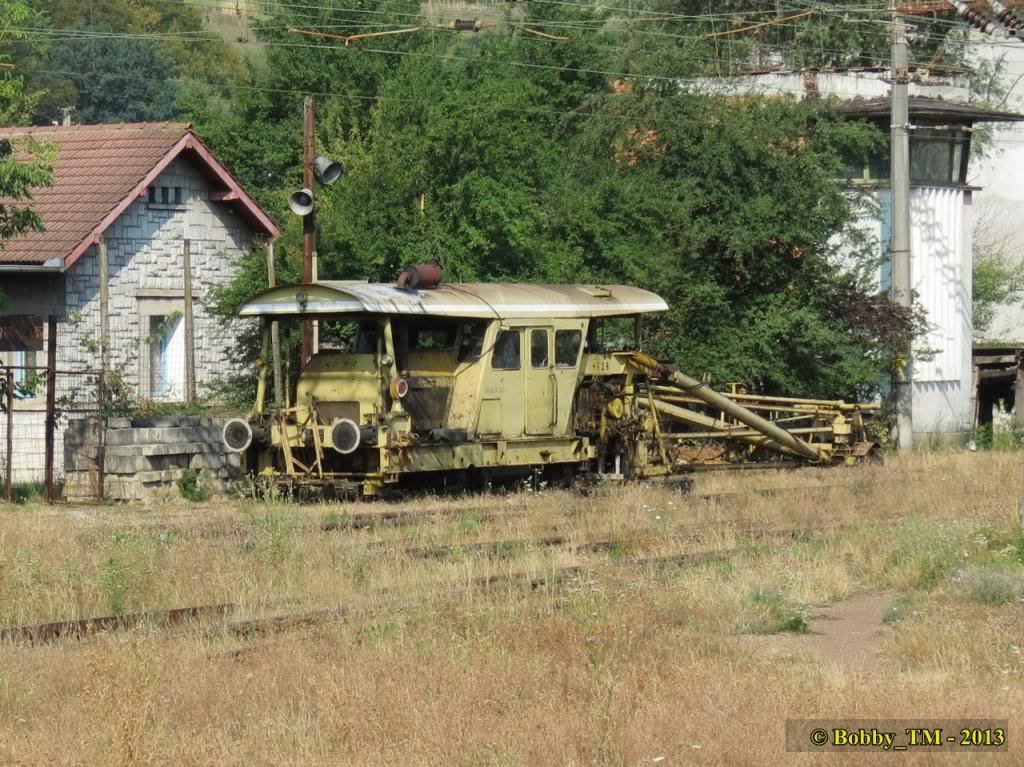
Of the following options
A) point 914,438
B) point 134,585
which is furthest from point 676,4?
point 134,585

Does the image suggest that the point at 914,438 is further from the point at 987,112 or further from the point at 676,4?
the point at 676,4

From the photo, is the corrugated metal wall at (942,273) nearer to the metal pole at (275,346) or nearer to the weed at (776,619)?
the metal pole at (275,346)

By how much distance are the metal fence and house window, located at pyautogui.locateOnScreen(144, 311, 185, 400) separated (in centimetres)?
145

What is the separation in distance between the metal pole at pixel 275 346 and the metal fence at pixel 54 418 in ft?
7.64

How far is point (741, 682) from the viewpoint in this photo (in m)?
8.86

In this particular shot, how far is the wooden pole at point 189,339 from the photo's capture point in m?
26.2

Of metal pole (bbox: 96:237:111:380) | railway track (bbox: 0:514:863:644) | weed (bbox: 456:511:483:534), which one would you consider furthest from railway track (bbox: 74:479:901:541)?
metal pole (bbox: 96:237:111:380)

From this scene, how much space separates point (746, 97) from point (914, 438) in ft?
26.7

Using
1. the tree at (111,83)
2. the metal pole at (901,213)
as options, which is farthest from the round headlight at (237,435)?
the tree at (111,83)

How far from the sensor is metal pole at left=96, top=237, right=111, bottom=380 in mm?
23984

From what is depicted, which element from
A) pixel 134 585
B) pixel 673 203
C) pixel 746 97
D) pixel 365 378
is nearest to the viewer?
pixel 134 585

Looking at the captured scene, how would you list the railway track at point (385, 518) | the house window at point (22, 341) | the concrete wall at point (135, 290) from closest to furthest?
the railway track at point (385, 518), the house window at point (22, 341), the concrete wall at point (135, 290)

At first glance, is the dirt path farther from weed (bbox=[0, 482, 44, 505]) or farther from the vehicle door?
weed (bbox=[0, 482, 44, 505])

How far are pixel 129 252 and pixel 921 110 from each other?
1676 cm
